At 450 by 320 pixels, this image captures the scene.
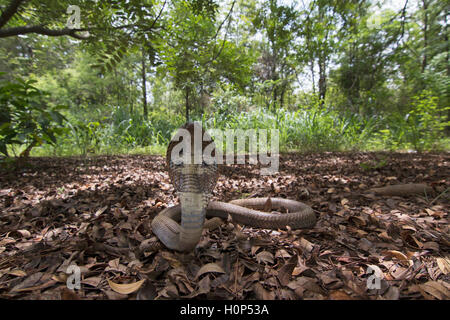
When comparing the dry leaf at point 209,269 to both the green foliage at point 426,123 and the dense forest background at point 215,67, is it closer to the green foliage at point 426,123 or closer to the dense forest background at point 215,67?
the dense forest background at point 215,67

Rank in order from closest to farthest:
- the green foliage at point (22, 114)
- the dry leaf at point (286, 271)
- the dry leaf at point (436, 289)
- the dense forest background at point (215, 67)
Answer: the dry leaf at point (436, 289)
the dry leaf at point (286, 271)
the dense forest background at point (215, 67)
the green foliage at point (22, 114)

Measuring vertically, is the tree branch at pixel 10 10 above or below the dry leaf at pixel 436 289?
above

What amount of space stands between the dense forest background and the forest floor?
1101 millimetres

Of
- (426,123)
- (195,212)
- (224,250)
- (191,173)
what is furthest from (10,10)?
(426,123)

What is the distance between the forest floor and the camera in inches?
39.4

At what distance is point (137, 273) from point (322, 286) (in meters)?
0.93

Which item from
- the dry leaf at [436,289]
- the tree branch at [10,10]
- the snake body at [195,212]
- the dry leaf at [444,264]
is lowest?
the dry leaf at [436,289]

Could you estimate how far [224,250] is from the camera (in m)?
1.35

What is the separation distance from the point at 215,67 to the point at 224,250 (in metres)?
2.56

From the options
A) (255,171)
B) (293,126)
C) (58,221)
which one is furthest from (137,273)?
(293,126)

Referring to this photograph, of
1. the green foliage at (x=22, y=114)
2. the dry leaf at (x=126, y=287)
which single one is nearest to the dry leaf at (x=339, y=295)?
the dry leaf at (x=126, y=287)

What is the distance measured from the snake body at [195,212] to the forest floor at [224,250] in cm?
8

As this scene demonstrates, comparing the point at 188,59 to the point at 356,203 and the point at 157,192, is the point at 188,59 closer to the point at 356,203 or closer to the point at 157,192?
the point at 157,192

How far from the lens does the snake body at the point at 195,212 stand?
1151mm
